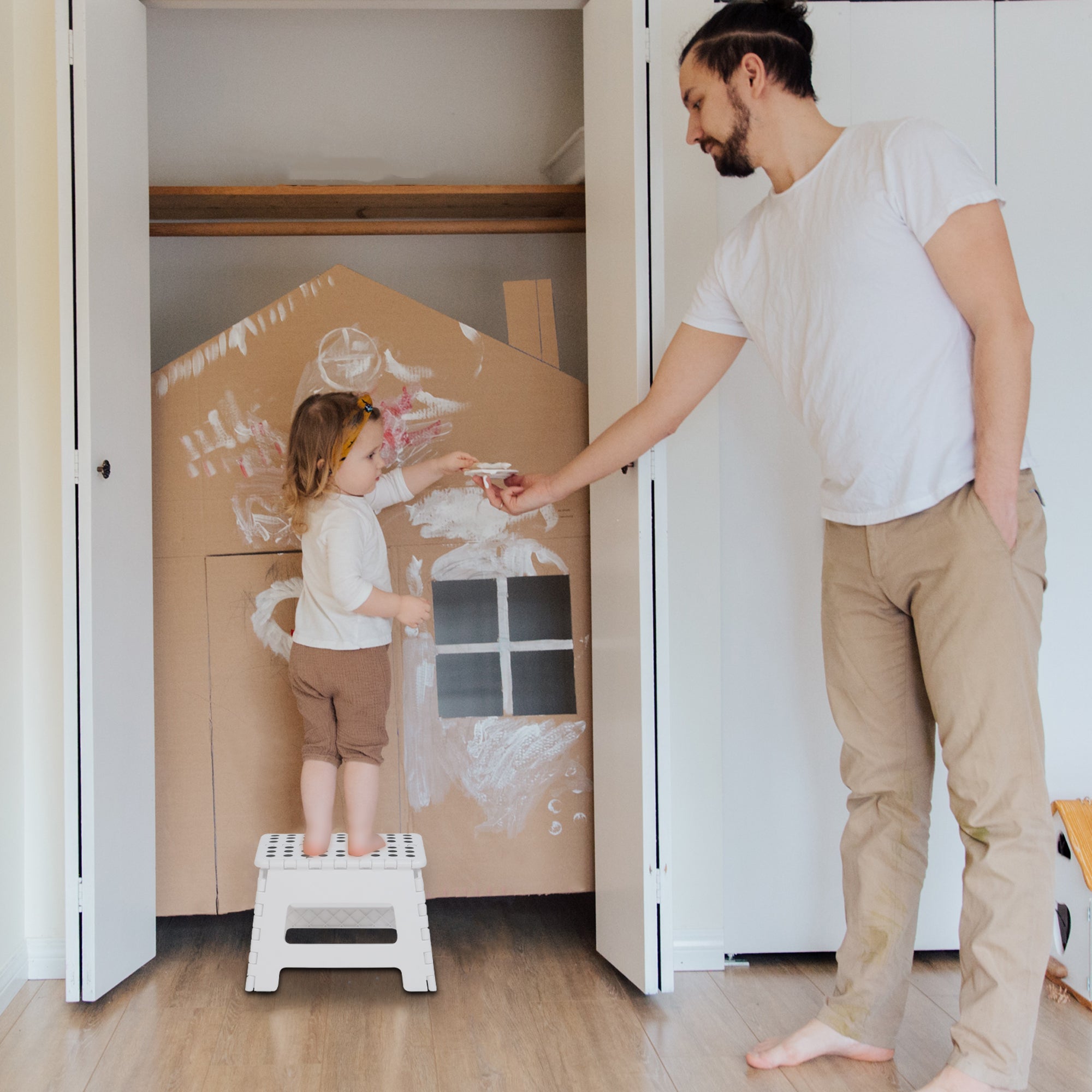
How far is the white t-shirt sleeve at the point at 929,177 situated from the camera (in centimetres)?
131

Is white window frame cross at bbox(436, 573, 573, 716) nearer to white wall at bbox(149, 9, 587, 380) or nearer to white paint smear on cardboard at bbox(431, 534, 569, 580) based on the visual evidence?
white paint smear on cardboard at bbox(431, 534, 569, 580)

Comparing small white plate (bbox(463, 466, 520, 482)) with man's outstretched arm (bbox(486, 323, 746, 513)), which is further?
small white plate (bbox(463, 466, 520, 482))

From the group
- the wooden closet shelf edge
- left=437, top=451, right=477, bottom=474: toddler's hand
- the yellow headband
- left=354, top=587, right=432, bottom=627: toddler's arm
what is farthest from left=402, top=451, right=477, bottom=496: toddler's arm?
the wooden closet shelf edge

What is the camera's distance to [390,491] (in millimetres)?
1999

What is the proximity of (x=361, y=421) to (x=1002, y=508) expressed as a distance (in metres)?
1.15

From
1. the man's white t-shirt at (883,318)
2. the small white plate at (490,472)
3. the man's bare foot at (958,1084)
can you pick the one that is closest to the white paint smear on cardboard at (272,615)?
the small white plate at (490,472)

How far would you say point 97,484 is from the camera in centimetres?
177

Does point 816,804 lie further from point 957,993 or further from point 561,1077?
point 561,1077

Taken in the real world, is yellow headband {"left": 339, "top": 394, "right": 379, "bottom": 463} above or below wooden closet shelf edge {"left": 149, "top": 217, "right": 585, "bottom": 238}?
below

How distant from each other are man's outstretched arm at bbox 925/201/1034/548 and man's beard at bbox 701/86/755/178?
13.6 inches

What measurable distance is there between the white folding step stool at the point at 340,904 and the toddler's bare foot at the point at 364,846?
2 centimetres

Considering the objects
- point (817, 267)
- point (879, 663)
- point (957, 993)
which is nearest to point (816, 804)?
point (957, 993)

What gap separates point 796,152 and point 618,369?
20.1 inches

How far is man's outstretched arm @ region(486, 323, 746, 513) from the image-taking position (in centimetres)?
168
